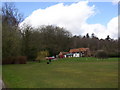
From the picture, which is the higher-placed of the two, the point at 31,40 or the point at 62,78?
the point at 31,40

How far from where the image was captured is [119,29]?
44.5ft

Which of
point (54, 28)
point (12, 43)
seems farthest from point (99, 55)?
point (12, 43)

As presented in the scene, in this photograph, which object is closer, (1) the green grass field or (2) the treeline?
(1) the green grass field

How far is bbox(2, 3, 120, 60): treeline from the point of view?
25781 mm

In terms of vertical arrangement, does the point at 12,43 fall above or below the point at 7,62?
above

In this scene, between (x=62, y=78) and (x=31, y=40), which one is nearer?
(x=62, y=78)

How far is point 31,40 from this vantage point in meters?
35.5

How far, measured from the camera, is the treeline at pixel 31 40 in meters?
25.8

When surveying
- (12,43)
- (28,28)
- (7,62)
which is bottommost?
(7,62)

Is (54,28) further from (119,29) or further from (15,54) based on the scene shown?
(119,29)

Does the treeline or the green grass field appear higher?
the treeline

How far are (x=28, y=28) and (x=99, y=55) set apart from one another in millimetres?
17557

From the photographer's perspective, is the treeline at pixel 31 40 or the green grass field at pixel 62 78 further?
the treeline at pixel 31 40

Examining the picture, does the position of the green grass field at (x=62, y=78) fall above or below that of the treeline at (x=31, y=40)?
below
